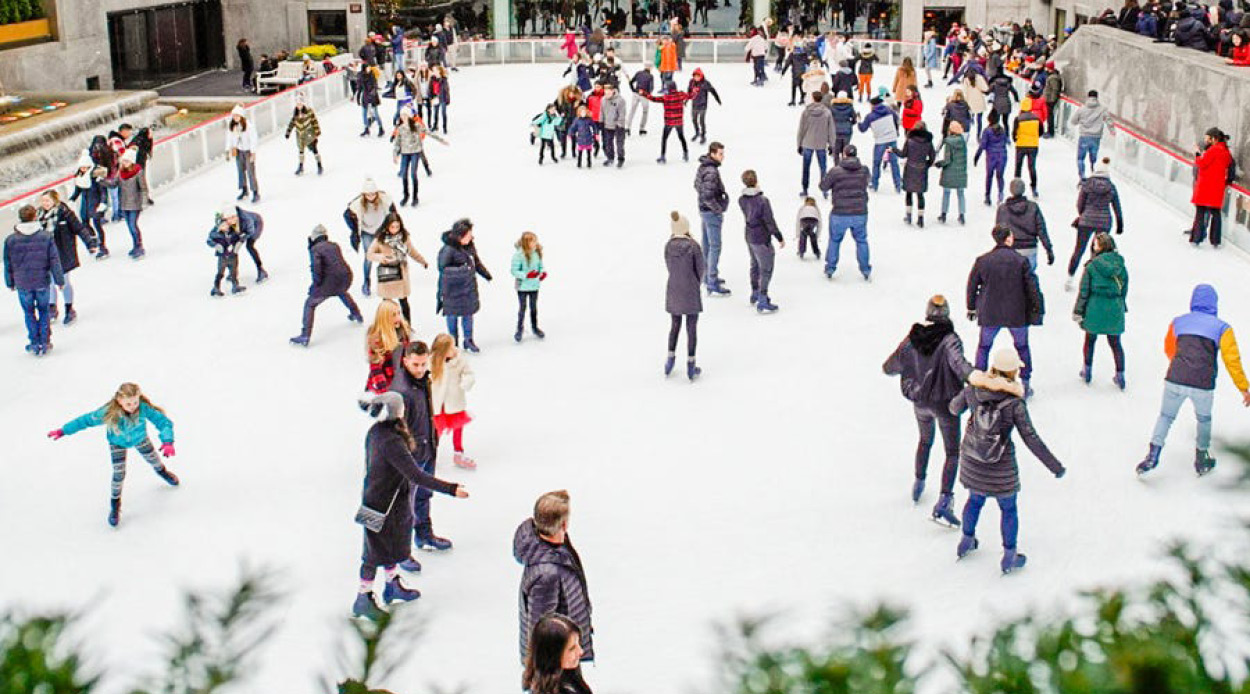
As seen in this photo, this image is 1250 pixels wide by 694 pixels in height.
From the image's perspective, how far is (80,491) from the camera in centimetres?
913

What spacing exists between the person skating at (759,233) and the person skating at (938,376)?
14.0 ft

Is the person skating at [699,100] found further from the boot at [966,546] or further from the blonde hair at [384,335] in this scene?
the boot at [966,546]

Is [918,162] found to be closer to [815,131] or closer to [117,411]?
[815,131]

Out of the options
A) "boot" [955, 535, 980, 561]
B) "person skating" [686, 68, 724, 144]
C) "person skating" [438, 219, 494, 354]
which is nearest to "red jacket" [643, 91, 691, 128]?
"person skating" [686, 68, 724, 144]

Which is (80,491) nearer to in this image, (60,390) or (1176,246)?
(60,390)

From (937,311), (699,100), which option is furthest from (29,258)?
(699,100)

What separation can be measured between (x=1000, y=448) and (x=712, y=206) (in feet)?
20.6

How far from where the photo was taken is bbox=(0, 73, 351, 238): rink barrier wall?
1528cm

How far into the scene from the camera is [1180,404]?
8.55 metres

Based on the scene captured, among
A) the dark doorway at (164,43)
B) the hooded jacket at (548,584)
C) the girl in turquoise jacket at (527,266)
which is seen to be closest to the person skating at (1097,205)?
the girl in turquoise jacket at (527,266)

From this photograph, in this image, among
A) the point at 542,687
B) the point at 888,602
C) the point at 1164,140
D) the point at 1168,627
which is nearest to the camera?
the point at 1168,627

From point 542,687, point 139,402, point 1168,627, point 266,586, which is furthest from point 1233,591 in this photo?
point 139,402

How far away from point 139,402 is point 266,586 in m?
7.18

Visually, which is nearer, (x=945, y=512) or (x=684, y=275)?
(x=945, y=512)
